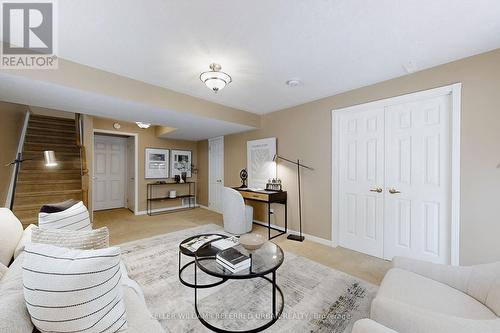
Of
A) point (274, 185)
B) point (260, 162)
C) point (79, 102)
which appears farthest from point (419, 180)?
point (79, 102)

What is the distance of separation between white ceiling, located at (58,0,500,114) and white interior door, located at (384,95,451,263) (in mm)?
577

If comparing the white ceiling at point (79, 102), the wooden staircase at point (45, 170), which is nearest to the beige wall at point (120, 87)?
the white ceiling at point (79, 102)

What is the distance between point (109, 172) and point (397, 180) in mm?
6768

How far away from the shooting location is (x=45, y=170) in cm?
412

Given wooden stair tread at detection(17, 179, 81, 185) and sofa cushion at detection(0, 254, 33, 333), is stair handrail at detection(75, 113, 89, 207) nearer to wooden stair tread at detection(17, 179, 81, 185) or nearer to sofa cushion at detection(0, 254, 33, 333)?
wooden stair tread at detection(17, 179, 81, 185)

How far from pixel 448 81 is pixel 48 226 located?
414 cm

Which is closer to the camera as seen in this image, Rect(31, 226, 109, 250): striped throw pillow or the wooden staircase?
Rect(31, 226, 109, 250): striped throw pillow

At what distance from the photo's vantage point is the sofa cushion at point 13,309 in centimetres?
79

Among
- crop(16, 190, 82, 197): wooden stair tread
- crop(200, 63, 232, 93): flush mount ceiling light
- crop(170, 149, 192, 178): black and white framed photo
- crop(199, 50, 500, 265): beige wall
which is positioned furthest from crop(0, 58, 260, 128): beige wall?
crop(170, 149, 192, 178): black and white framed photo

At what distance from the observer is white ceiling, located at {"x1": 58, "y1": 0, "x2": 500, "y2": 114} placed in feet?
5.04

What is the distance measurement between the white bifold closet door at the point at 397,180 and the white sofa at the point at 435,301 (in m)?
1.20

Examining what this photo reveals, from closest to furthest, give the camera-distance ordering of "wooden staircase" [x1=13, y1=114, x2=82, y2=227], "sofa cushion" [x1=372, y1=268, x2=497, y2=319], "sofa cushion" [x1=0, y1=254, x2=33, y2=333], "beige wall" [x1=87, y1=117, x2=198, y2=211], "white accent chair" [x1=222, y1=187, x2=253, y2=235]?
"sofa cushion" [x1=0, y1=254, x2=33, y2=333], "sofa cushion" [x1=372, y1=268, x2=497, y2=319], "wooden staircase" [x1=13, y1=114, x2=82, y2=227], "white accent chair" [x1=222, y1=187, x2=253, y2=235], "beige wall" [x1=87, y1=117, x2=198, y2=211]

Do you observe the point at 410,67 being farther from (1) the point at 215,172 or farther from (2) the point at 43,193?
(2) the point at 43,193

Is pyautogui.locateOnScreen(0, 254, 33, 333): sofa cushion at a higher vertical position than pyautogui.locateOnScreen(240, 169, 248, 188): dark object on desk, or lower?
lower
